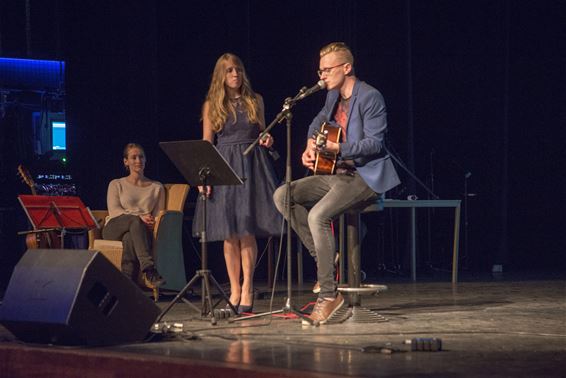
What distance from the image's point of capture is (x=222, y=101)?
18.2 feet

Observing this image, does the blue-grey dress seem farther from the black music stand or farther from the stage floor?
the stage floor

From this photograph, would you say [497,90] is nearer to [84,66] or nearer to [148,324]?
[84,66]

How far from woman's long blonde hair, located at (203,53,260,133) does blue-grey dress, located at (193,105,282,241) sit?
0.04 m

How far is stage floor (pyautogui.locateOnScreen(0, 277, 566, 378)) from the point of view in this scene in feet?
11.2

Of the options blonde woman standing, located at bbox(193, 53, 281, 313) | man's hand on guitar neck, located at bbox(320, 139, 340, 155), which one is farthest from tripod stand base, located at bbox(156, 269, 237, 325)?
man's hand on guitar neck, located at bbox(320, 139, 340, 155)

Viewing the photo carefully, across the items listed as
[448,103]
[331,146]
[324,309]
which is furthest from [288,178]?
[448,103]

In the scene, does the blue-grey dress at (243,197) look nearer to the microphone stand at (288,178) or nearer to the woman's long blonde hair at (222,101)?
the woman's long blonde hair at (222,101)

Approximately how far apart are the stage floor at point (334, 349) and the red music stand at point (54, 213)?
0.84m

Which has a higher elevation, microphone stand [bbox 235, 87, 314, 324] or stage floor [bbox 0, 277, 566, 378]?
microphone stand [bbox 235, 87, 314, 324]

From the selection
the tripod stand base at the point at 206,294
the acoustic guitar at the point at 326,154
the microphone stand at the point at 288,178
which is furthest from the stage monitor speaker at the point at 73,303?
the acoustic guitar at the point at 326,154

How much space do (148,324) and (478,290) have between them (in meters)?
3.34

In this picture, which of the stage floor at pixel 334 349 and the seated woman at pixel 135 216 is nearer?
the stage floor at pixel 334 349

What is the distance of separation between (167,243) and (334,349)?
3197 millimetres

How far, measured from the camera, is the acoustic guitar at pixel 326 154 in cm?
483
